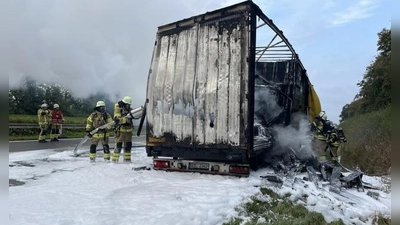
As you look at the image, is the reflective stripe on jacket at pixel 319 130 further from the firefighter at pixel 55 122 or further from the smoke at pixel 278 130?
the firefighter at pixel 55 122

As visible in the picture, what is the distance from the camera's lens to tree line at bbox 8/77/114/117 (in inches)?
699

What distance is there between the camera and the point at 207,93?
6.20 m

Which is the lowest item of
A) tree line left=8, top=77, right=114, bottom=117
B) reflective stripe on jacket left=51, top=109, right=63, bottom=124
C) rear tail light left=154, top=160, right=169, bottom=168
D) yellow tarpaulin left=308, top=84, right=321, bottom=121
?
rear tail light left=154, top=160, right=169, bottom=168

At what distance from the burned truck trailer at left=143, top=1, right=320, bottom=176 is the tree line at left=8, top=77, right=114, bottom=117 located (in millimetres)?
10564

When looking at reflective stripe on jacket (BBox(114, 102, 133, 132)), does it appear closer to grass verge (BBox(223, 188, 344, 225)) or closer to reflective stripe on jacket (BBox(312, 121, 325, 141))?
grass verge (BBox(223, 188, 344, 225))

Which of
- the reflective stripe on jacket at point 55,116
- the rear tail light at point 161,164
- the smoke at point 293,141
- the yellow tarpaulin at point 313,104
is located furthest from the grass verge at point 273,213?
the reflective stripe on jacket at point 55,116

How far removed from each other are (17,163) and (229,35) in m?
5.96

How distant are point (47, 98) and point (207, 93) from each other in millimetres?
18747

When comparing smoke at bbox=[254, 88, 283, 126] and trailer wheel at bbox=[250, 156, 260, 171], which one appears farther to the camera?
smoke at bbox=[254, 88, 283, 126]

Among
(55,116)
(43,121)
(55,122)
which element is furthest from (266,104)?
(55,122)

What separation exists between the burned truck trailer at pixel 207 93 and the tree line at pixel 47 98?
1056 centimetres

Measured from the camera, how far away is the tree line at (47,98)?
58.3 feet

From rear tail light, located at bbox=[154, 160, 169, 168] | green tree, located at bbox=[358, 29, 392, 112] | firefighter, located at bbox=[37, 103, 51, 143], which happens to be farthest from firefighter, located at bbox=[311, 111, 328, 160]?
firefighter, located at bbox=[37, 103, 51, 143]

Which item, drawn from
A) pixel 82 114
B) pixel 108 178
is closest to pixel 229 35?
pixel 108 178
